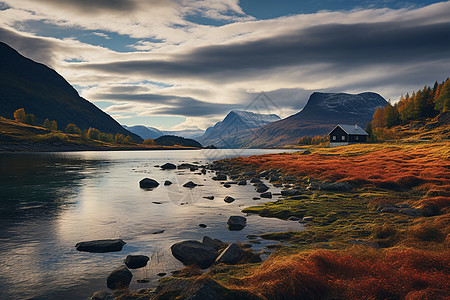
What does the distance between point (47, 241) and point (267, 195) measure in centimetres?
2194

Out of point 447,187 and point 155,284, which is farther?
point 447,187

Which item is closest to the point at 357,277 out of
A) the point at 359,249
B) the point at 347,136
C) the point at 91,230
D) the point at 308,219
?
the point at 359,249

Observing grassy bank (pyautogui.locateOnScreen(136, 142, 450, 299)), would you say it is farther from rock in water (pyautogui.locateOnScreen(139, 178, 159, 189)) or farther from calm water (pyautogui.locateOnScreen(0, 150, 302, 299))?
rock in water (pyautogui.locateOnScreen(139, 178, 159, 189))

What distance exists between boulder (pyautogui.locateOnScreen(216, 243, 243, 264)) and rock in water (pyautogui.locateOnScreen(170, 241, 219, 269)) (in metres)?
0.49

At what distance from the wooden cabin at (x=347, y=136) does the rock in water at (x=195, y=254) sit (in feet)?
342

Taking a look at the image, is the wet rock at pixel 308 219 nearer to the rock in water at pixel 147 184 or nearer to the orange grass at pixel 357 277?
the orange grass at pixel 357 277

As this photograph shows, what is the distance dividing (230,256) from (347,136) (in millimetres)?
105203

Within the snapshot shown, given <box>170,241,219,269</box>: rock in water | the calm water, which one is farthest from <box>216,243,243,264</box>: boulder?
the calm water

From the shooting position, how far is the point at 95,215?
24.9 metres

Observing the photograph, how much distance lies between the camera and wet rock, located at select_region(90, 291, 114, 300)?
10.0m

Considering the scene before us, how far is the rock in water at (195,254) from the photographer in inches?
517

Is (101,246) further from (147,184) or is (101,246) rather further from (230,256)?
(147,184)

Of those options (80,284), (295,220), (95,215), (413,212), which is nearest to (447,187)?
(413,212)

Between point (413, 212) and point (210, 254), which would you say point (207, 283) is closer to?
point (210, 254)
